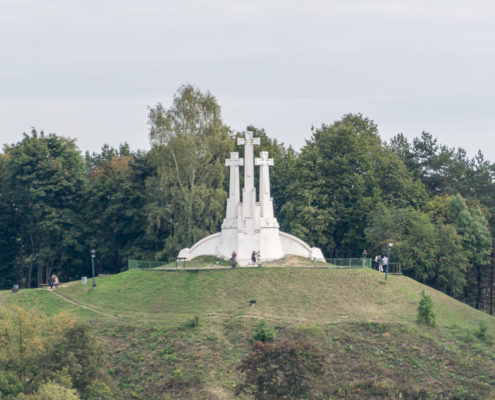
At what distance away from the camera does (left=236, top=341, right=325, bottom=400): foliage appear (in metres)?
32.7

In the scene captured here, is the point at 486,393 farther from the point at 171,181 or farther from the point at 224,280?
the point at 171,181

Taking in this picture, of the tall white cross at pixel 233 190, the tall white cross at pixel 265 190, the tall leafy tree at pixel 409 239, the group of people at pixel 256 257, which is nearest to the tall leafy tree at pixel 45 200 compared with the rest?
the tall white cross at pixel 233 190

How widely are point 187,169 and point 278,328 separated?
90.7 ft

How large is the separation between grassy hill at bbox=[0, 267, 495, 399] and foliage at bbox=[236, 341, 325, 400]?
14.4ft

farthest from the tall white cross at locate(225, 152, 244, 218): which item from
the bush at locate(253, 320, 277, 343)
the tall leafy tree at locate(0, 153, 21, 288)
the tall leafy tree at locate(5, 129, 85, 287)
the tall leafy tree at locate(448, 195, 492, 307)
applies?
the tall leafy tree at locate(0, 153, 21, 288)

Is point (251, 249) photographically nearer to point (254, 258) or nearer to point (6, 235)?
point (254, 258)

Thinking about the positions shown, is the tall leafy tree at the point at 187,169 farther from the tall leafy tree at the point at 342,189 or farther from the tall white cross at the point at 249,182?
the tall white cross at the point at 249,182

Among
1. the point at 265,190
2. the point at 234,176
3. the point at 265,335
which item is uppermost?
the point at 234,176

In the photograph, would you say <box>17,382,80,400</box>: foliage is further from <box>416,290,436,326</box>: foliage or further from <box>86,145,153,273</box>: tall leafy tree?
<box>86,145,153,273</box>: tall leafy tree

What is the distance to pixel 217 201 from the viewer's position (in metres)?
65.7

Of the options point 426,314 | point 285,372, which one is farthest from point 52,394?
point 426,314

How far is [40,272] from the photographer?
7250 centimetres

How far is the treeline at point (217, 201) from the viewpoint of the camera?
209ft

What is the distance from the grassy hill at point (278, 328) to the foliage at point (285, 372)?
14.4ft
